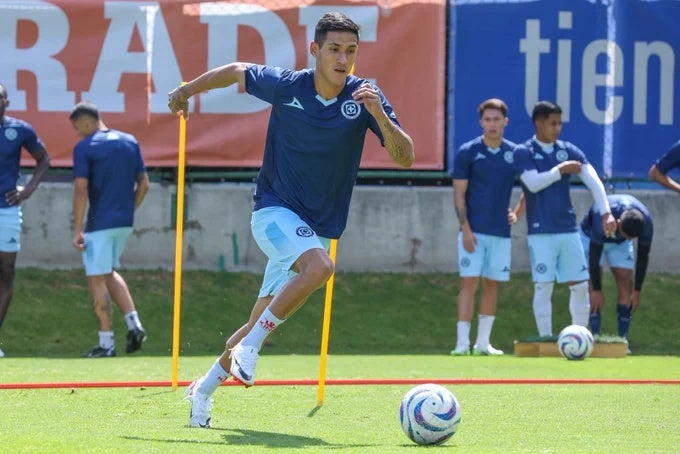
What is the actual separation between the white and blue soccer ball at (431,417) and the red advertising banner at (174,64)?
9.88m

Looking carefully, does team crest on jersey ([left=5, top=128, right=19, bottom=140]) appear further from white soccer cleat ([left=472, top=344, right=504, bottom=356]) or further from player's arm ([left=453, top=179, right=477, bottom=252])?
white soccer cleat ([left=472, top=344, right=504, bottom=356])

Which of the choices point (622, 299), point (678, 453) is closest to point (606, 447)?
point (678, 453)

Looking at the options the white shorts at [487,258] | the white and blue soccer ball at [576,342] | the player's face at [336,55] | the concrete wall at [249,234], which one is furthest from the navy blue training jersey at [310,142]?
the concrete wall at [249,234]

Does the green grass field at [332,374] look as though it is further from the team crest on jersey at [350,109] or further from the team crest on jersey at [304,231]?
the team crest on jersey at [350,109]

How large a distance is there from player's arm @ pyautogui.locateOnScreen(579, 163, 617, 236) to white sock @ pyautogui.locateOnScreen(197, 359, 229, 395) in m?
6.45

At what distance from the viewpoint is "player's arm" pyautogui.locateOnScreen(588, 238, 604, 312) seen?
1467cm

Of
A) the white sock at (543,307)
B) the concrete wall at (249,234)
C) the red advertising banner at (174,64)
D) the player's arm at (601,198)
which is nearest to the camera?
the player's arm at (601,198)

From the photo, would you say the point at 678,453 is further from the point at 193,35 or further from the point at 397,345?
the point at 193,35

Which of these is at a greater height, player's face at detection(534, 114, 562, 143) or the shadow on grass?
player's face at detection(534, 114, 562, 143)

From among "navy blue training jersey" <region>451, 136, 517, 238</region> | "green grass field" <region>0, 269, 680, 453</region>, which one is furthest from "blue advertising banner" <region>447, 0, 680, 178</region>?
"navy blue training jersey" <region>451, 136, 517, 238</region>

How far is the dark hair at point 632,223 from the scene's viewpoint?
45.5 feet

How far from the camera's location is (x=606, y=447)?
6664 mm

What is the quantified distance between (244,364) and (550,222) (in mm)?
7383

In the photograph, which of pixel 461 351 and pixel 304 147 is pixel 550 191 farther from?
pixel 304 147
